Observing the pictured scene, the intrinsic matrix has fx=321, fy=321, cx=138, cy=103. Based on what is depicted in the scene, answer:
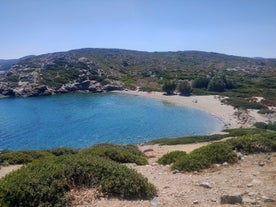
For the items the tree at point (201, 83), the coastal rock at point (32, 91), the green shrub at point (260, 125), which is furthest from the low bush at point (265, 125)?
the coastal rock at point (32, 91)

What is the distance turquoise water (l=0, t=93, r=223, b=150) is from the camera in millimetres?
53719

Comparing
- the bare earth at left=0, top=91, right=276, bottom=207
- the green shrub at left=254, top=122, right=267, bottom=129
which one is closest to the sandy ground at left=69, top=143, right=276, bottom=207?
the bare earth at left=0, top=91, right=276, bottom=207

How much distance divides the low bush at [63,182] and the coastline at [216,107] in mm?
50954

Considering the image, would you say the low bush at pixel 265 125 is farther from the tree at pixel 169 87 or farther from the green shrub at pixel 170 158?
the tree at pixel 169 87

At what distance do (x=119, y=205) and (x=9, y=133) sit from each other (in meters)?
53.8

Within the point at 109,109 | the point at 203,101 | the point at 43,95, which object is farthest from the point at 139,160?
the point at 43,95

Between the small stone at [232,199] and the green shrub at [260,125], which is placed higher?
the small stone at [232,199]

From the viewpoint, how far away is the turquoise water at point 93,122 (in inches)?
2115

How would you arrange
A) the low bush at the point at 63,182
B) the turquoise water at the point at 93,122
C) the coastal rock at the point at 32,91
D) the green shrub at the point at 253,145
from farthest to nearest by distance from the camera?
the coastal rock at the point at 32,91 < the turquoise water at the point at 93,122 < the green shrub at the point at 253,145 < the low bush at the point at 63,182

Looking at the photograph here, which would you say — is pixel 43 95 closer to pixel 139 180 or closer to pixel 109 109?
pixel 109 109

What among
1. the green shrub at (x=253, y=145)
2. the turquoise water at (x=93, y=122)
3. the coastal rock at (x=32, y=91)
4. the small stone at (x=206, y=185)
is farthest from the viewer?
the coastal rock at (x=32, y=91)

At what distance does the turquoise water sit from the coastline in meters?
2.67

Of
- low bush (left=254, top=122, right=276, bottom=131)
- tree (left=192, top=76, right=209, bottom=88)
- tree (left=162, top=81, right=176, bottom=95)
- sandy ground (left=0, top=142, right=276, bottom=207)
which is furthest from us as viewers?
tree (left=192, top=76, right=209, bottom=88)

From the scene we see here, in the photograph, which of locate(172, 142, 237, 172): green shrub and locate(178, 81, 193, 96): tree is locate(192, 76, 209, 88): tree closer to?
locate(178, 81, 193, 96): tree
